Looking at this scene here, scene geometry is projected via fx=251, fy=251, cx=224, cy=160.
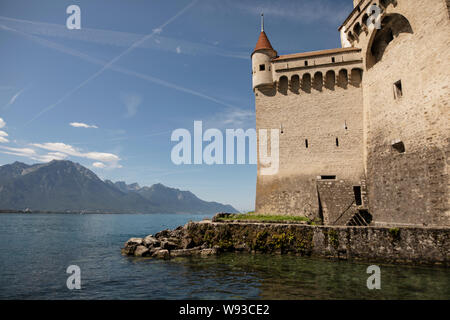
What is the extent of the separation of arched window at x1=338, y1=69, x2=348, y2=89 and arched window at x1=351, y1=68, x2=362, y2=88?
0.50 meters

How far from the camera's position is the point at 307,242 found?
562 inches

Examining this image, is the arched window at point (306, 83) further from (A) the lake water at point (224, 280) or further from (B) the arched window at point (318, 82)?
(A) the lake water at point (224, 280)

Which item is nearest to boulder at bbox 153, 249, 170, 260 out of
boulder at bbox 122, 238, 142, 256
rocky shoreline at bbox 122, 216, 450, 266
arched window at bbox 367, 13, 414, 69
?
rocky shoreline at bbox 122, 216, 450, 266

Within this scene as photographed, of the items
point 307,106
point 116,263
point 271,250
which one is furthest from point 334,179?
point 116,263

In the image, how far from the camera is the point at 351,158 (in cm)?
1997

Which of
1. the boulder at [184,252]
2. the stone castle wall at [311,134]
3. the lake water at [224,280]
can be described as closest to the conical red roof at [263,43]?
the stone castle wall at [311,134]

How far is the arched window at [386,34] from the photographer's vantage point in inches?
644

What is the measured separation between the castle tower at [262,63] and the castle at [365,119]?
9 centimetres

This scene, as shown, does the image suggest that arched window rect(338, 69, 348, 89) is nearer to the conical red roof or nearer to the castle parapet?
the castle parapet

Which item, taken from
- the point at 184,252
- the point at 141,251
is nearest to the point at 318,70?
the point at 184,252

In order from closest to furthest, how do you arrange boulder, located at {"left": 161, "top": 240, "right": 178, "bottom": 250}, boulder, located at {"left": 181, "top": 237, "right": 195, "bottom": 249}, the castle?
the castle < boulder, located at {"left": 181, "top": 237, "right": 195, "bottom": 249} < boulder, located at {"left": 161, "top": 240, "right": 178, "bottom": 250}

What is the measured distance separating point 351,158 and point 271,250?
34.1ft

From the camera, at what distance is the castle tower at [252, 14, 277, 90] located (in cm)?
2231
